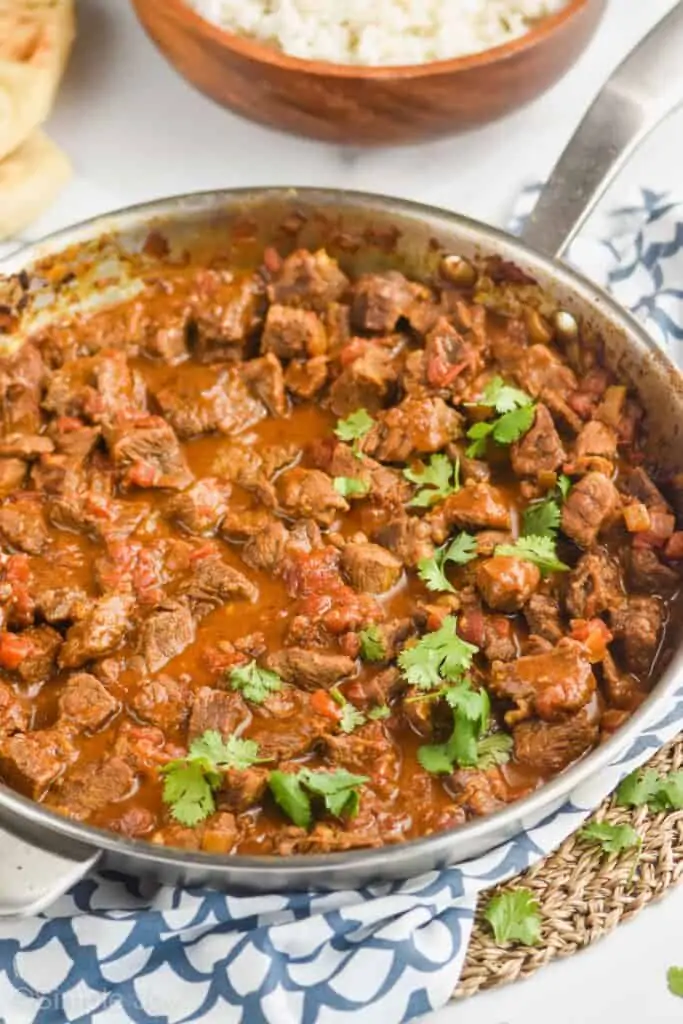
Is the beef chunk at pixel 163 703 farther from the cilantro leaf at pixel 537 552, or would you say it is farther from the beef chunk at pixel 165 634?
the cilantro leaf at pixel 537 552

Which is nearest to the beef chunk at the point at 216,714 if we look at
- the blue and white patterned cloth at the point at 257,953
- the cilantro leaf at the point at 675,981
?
the blue and white patterned cloth at the point at 257,953

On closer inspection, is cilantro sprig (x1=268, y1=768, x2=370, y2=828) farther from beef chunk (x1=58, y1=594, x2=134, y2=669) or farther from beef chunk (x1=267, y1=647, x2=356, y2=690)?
beef chunk (x1=58, y1=594, x2=134, y2=669)

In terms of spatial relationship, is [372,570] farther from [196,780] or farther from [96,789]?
[96,789]

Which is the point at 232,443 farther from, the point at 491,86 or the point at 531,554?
the point at 491,86

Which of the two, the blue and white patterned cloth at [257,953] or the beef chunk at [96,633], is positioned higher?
the beef chunk at [96,633]

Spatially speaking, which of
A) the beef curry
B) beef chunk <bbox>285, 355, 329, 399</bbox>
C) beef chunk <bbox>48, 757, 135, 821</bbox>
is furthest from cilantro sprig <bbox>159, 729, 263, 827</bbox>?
beef chunk <bbox>285, 355, 329, 399</bbox>

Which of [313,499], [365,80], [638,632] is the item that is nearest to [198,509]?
[313,499]

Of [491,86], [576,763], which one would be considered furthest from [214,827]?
[491,86]
